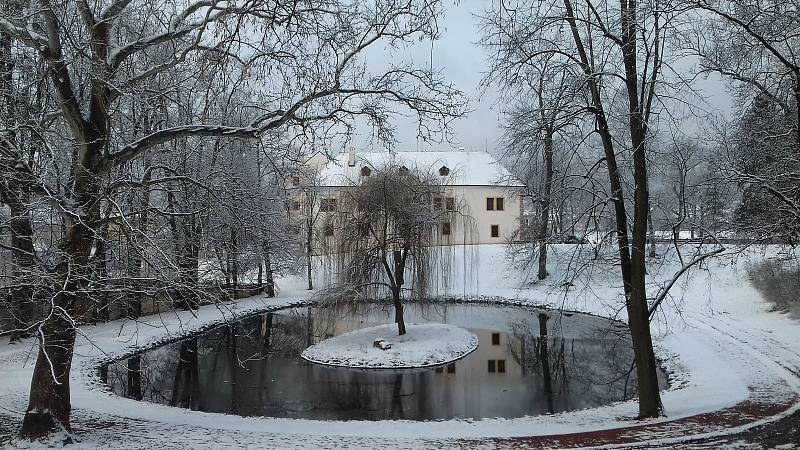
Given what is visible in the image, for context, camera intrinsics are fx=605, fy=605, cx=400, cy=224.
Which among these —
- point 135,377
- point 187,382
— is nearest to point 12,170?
point 187,382

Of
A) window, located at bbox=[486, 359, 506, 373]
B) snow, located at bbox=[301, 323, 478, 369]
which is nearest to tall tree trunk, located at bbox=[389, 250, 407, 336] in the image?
snow, located at bbox=[301, 323, 478, 369]

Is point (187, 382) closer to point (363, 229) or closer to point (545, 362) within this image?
point (363, 229)

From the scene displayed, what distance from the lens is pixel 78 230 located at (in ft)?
27.2

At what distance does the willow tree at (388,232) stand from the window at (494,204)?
24.7 metres

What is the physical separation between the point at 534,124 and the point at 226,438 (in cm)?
672

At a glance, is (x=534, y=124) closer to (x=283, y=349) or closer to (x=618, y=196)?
(x=618, y=196)

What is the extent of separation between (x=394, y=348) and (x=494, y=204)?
28.8 metres

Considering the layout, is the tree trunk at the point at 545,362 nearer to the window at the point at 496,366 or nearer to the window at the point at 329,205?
the window at the point at 496,366

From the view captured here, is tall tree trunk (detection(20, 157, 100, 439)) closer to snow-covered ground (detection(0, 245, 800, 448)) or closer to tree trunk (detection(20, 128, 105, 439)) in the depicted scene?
tree trunk (detection(20, 128, 105, 439))

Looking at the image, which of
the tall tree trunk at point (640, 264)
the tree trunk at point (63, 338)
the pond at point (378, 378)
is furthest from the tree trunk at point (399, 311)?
the tree trunk at point (63, 338)

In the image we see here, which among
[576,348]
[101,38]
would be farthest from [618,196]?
[576,348]

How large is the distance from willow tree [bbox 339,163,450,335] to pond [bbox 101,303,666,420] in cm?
116

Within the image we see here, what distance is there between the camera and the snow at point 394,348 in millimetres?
17656

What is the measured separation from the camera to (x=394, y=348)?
1839cm
